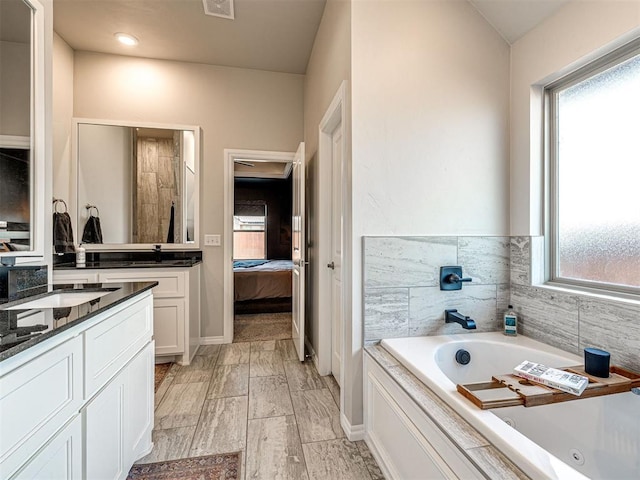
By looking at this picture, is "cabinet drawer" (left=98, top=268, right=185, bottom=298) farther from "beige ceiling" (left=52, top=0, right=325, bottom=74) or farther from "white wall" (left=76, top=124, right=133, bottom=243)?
"beige ceiling" (left=52, top=0, right=325, bottom=74)

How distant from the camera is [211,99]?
3162 mm

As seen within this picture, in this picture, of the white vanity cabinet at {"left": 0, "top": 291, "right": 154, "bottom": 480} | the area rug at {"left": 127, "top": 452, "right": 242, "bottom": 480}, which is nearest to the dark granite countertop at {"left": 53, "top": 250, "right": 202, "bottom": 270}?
the white vanity cabinet at {"left": 0, "top": 291, "right": 154, "bottom": 480}

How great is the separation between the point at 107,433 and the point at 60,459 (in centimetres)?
29

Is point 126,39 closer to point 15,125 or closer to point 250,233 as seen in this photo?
point 15,125

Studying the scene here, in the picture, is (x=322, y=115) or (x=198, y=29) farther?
(x=198, y=29)

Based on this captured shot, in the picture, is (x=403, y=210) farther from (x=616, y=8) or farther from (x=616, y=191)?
(x=616, y=8)

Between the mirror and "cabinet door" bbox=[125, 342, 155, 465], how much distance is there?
1741 mm

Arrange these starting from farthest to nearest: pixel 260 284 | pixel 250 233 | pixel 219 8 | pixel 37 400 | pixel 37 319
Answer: pixel 250 233, pixel 260 284, pixel 219 8, pixel 37 319, pixel 37 400

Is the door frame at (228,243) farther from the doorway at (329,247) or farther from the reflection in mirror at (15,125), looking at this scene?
the reflection in mirror at (15,125)

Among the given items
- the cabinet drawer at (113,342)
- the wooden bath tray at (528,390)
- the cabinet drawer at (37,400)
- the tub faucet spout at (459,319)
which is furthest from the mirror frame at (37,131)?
the tub faucet spout at (459,319)

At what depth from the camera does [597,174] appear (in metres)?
1.54

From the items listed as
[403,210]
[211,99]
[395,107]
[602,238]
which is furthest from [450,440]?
[211,99]

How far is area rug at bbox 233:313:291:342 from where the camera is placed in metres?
3.36

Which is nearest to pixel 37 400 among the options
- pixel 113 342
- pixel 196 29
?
pixel 113 342
